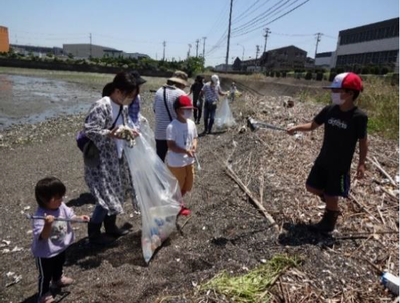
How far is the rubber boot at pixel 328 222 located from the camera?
353cm

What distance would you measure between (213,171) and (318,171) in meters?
3.07

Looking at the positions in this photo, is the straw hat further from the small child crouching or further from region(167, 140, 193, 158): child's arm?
the small child crouching

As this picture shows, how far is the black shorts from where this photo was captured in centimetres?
338

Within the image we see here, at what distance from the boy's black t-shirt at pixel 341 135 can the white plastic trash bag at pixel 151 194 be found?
1.71 m

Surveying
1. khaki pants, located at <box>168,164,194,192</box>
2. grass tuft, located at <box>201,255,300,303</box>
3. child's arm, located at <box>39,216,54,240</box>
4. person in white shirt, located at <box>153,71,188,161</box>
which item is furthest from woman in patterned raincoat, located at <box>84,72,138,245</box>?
grass tuft, located at <box>201,255,300,303</box>

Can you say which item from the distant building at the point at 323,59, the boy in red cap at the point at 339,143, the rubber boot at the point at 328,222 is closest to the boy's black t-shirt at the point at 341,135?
the boy in red cap at the point at 339,143

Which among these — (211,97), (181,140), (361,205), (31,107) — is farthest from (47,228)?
(31,107)

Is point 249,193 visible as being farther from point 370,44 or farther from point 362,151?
point 370,44

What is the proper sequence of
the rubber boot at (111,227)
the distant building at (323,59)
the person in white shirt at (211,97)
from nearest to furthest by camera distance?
1. the rubber boot at (111,227)
2. the person in white shirt at (211,97)
3. the distant building at (323,59)

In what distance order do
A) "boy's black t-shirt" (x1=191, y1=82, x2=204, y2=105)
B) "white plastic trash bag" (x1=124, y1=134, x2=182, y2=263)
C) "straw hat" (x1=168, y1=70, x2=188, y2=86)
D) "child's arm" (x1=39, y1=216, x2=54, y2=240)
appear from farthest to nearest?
"boy's black t-shirt" (x1=191, y1=82, x2=204, y2=105) < "straw hat" (x1=168, y1=70, x2=188, y2=86) < "white plastic trash bag" (x1=124, y1=134, x2=182, y2=263) < "child's arm" (x1=39, y1=216, x2=54, y2=240)

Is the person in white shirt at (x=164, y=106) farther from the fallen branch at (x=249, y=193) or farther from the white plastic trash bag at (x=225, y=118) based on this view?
the white plastic trash bag at (x=225, y=118)

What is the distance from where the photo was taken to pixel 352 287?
2.76 metres

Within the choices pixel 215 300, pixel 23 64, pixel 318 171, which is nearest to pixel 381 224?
pixel 318 171

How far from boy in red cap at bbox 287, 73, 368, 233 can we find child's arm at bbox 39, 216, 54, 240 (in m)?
2.68
